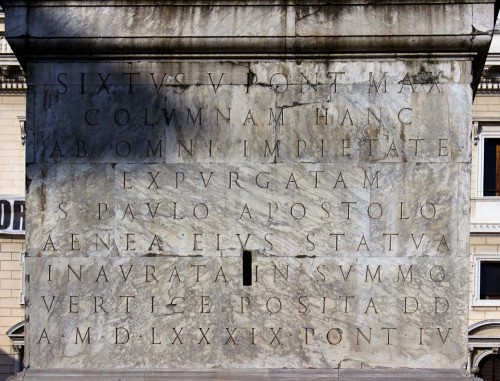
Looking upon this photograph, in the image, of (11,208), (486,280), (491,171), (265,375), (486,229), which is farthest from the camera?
(11,208)

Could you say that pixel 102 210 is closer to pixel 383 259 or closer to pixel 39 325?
pixel 39 325

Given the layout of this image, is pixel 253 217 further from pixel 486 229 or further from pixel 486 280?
pixel 486 229

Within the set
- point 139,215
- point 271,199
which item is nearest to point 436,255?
point 271,199

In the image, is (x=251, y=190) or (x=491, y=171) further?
(x=491, y=171)

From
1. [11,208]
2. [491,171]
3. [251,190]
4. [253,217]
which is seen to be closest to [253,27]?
[251,190]

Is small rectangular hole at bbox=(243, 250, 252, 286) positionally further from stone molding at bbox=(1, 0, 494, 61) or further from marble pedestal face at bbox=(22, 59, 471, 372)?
stone molding at bbox=(1, 0, 494, 61)

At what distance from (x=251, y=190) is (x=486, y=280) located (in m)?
26.8

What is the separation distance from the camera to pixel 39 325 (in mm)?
9766

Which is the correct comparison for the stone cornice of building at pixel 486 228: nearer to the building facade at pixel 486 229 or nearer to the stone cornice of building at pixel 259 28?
the building facade at pixel 486 229

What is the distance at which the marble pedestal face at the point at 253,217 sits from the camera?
9.66 metres

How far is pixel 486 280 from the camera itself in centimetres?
3553

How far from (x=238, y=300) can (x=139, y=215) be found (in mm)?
1030

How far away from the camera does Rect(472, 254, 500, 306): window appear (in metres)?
35.1

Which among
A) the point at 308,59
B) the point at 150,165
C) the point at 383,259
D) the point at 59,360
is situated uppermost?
the point at 308,59
